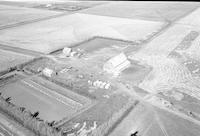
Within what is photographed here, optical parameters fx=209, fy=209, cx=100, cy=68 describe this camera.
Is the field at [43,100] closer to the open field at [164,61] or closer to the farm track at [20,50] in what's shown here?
the open field at [164,61]

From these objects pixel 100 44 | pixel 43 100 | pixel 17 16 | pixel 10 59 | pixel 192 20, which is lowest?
pixel 43 100

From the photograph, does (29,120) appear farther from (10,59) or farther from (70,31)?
(70,31)

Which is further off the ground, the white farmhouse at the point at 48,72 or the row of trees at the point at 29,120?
the white farmhouse at the point at 48,72

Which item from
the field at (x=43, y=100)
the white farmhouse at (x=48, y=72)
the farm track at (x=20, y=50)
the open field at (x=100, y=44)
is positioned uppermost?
the open field at (x=100, y=44)

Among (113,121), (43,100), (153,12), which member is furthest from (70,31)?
(113,121)

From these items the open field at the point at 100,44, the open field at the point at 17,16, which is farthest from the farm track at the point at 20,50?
the open field at the point at 17,16

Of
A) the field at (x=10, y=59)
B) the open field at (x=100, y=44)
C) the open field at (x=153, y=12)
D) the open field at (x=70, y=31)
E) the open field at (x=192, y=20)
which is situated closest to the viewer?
the field at (x=10, y=59)
